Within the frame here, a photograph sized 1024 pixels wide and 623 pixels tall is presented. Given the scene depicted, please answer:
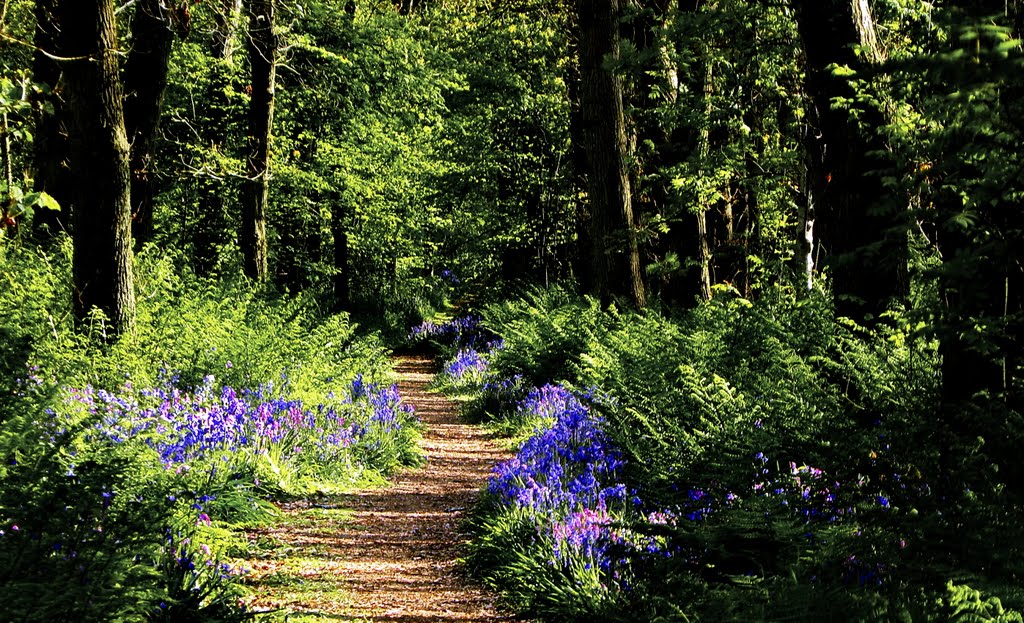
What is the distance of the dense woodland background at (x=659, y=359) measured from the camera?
130 inches

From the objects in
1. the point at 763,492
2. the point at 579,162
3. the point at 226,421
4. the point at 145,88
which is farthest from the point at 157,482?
the point at 579,162

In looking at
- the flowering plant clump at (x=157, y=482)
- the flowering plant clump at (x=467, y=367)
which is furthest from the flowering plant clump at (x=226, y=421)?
the flowering plant clump at (x=467, y=367)

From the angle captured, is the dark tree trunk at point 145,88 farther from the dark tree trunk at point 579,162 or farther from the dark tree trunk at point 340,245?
the dark tree trunk at point 340,245

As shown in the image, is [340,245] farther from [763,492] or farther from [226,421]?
[763,492]

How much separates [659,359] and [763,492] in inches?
128

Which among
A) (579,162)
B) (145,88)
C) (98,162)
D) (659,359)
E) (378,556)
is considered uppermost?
(145,88)

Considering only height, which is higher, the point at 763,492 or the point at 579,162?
the point at 579,162

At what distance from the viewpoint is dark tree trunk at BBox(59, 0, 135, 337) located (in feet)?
25.6

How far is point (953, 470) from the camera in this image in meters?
3.69

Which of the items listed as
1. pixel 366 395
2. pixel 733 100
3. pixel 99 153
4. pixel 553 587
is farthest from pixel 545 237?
pixel 553 587

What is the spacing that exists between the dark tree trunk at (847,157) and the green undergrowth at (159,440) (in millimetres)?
4570

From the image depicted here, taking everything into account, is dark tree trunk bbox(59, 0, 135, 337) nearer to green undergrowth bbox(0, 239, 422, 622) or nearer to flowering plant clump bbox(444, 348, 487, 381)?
green undergrowth bbox(0, 239, 422, 622)

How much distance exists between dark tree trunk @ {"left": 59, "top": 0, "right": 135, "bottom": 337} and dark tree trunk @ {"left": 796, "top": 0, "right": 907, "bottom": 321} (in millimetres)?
5867

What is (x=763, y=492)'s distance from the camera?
4.27 m
